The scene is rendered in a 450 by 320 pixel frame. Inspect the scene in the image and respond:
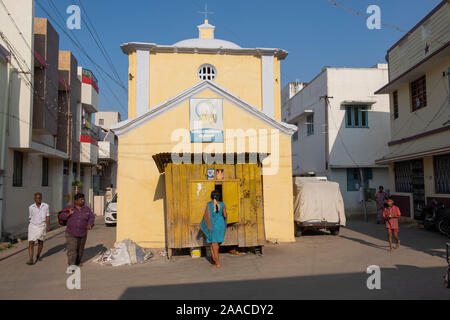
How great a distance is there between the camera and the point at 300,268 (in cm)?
798

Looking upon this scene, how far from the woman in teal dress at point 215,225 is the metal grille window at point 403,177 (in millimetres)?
11843

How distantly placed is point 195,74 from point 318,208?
717 cm

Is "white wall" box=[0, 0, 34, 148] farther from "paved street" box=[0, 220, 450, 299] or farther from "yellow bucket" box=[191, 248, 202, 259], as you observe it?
"yellow bucket" box=[191, 248, 202, 259]

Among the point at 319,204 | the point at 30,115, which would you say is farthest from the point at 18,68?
the point at 319,204

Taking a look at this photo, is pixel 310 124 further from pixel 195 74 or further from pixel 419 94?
pixel 195 74

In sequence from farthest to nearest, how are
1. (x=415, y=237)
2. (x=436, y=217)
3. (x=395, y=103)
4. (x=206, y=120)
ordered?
(x=395, y=103) < (x=436, y=217) < (x=415, y=237) < (x=206, y=120)

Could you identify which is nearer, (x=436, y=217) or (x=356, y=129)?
(x=436, y=217)

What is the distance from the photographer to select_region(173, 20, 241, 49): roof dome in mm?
15113

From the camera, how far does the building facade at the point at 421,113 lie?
13.7 meters

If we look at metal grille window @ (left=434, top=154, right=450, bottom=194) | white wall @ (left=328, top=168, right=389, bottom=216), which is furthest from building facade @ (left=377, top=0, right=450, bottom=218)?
white wall @ (left=328, top=168, right=389, bottom=216)

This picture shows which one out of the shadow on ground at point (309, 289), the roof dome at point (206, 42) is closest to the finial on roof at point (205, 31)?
the roof dome at point (206, 42)

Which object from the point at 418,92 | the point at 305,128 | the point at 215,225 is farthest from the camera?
the point at 305,128

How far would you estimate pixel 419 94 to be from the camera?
1570cm
